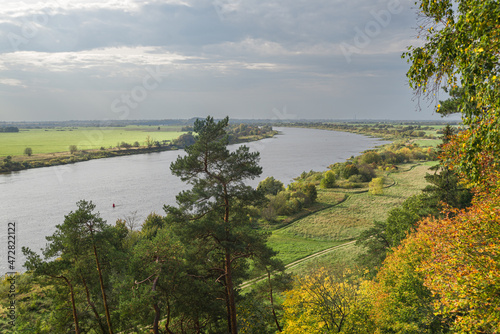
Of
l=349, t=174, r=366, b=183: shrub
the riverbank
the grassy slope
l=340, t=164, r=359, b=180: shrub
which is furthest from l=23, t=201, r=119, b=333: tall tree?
l=340, t=164, r=359, b=180: shrub

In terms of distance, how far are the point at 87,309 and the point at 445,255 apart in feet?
52.4

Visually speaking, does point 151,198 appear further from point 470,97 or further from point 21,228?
point 470,97

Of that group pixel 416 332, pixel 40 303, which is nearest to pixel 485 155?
pixel 416 332

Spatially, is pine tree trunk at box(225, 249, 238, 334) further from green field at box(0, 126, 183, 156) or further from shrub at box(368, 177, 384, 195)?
green field at box(0, 126, 183, 156)

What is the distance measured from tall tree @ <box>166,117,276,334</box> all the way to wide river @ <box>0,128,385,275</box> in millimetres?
26101

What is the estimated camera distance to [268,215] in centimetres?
4634

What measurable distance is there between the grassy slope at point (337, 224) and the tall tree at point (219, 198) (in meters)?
18.3

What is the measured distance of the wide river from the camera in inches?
1496

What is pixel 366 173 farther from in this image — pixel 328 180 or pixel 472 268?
pixel 472 268

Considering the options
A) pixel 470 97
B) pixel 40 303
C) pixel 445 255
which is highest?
pixel 470 97

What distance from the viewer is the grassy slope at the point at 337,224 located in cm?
3516

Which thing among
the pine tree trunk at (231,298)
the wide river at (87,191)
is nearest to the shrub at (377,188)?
the wide river at (87,191)

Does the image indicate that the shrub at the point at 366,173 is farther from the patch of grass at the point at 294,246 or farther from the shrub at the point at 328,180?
the patch of grass at the point at 294,246

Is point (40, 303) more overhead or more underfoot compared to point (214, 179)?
more underfoot
